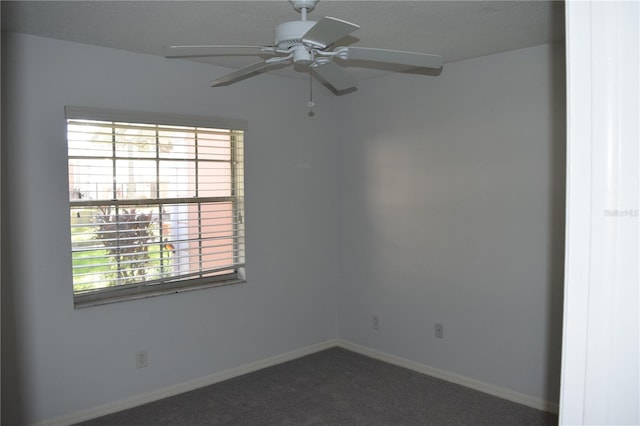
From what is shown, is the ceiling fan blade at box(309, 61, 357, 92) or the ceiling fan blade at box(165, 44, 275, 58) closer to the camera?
the ceiling fan blade at box(165, 44, 275, 58)

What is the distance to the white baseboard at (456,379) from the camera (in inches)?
138

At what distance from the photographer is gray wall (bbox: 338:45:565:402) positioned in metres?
3.46

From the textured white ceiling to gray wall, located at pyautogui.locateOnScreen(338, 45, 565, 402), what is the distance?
45 cm

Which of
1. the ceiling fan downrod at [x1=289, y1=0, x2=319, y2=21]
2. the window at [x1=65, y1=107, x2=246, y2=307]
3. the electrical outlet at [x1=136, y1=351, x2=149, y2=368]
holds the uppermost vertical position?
the ceiling fan downrod at [x1=289, y1=0, x2=319, y2=21]

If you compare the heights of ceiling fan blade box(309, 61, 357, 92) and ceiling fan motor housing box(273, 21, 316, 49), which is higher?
ceiling fan motor housing box(273, 21, 316, 49)

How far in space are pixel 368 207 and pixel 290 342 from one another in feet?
4.49

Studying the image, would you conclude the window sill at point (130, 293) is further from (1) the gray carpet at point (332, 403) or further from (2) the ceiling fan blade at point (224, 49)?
(2) the ceiling fan blade at point (224, 49)

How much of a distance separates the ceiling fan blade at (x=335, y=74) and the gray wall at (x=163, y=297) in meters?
1.49

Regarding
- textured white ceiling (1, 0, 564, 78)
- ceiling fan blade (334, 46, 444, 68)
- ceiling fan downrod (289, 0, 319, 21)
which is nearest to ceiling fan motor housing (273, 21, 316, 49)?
ceiling fan downrod (289, 0, 319, 21)

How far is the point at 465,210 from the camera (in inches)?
153

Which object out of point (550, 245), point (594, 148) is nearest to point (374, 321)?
point (550, 245)

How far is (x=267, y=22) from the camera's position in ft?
Result: 9.44

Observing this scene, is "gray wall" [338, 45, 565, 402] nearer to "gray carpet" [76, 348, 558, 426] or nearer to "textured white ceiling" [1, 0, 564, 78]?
"gray carpet" [76, 348, 558, 426]

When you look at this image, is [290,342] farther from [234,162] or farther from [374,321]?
[234,162]
